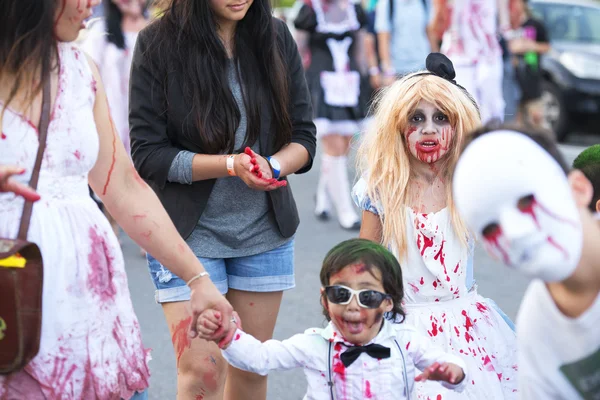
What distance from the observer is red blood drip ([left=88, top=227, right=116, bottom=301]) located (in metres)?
2.75

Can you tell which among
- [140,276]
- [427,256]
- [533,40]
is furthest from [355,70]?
[427,256]

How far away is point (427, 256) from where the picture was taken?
399 centimetres

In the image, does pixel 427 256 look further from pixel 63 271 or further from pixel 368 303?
pixel 63 271

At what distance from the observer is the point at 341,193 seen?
350 inches

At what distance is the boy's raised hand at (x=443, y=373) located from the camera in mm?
2887

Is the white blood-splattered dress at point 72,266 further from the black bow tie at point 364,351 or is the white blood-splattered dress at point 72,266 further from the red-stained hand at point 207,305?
the black bow tie at point 364,351

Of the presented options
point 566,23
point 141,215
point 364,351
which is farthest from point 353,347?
point 566,23

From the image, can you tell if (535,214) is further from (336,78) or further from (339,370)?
(336,78)

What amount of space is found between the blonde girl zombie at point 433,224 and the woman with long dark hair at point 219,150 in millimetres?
357

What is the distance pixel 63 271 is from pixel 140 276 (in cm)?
486

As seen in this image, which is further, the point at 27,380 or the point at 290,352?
the point at 290,352

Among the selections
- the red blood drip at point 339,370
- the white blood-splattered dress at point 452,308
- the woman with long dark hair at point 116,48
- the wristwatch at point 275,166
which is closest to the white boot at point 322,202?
the woman with long dark hair at point 116,48

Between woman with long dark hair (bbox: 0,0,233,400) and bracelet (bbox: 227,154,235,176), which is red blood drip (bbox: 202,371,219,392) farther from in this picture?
woman with long dark hair (bbox: 0,0,233,400)

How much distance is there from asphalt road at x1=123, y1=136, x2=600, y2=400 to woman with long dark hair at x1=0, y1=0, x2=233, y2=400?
2.54 metres
